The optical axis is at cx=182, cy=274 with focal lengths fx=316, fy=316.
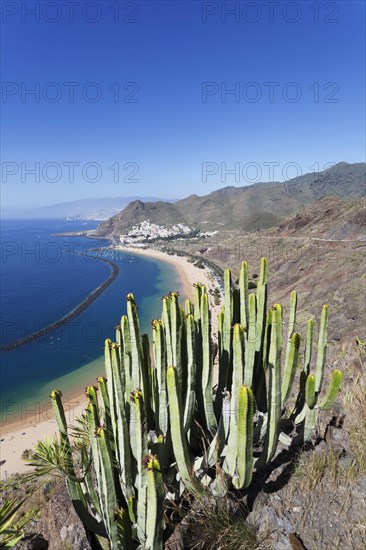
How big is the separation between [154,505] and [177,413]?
1.04 metres

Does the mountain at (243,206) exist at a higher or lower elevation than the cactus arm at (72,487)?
higher

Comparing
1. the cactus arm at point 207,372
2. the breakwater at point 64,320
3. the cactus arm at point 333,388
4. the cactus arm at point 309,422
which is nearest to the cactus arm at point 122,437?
the cactus arm at point 207,372

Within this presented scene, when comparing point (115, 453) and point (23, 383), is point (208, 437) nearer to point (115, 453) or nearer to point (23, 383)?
point (115, 453)

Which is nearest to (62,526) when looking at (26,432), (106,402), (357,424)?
(106,402)

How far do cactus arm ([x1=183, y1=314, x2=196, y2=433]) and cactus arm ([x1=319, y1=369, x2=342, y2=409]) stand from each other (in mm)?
2398

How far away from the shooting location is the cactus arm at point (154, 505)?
3590 millimetres

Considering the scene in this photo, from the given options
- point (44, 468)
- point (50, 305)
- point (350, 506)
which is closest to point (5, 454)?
point (44, 468)

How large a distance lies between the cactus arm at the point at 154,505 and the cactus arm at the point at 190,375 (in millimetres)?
1380

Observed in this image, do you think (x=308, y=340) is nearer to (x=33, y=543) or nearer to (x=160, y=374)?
(x=160, y=374)

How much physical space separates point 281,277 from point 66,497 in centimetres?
4104

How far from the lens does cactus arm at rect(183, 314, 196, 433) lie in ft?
17.0

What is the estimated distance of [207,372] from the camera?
17.9 feet

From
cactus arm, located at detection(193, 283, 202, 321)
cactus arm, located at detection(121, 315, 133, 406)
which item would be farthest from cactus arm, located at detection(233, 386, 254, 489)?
cactus arm, located at detection(193, 283, 202, 321)

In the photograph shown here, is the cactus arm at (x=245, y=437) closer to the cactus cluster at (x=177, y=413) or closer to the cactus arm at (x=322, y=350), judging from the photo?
the cactus cluster at (x=177, y=413)
